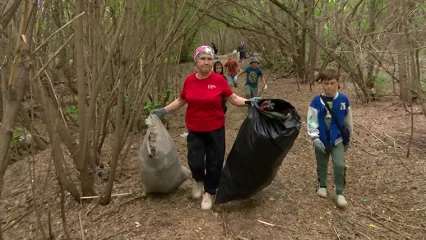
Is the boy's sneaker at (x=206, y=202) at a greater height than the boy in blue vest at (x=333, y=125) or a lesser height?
lesser

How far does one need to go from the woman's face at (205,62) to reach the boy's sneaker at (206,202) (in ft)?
3.69

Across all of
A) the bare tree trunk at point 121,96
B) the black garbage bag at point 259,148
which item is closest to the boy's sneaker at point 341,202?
the black garbage bag at point 259,148

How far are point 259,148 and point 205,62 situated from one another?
84 cm

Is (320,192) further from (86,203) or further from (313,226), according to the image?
(86,203)

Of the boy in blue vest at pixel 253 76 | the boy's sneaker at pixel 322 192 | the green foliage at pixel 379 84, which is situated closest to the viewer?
the boy's sneaker at pixel 322 192

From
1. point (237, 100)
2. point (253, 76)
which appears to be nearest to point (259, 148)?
point (237, 100)

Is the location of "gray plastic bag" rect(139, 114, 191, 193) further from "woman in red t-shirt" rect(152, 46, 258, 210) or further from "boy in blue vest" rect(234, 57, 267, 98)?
"boy in blue vest" rect(234, 57, 267, 98)

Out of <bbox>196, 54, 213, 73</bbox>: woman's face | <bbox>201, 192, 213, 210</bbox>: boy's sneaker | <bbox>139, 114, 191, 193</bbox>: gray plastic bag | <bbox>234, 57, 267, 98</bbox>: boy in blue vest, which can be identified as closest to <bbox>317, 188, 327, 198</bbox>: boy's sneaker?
<bbox>201, 192, 213, 210</bbox>: boy's sneaker

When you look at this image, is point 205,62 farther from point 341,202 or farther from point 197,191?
point 341,202

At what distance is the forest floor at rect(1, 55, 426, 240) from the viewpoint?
2.68 meters

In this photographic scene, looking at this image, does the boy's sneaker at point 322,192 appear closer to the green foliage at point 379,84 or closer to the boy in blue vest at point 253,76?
the boy in blue vest at point 253,76

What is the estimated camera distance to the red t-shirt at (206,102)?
2801 millimetres

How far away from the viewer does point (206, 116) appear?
9.22 ft

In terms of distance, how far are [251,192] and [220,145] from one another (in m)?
0.49
